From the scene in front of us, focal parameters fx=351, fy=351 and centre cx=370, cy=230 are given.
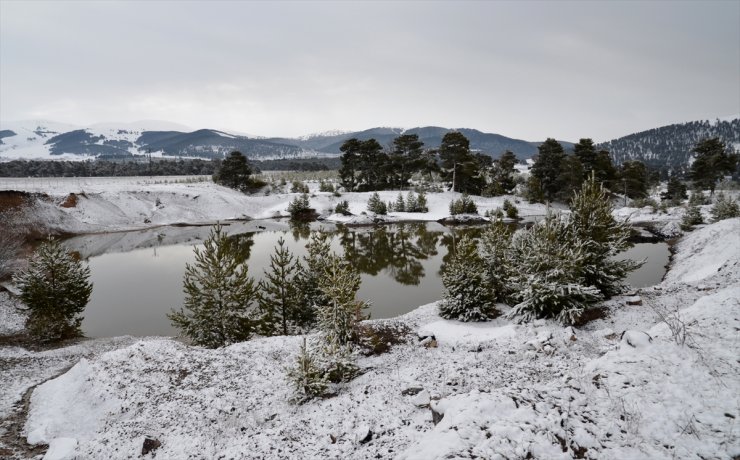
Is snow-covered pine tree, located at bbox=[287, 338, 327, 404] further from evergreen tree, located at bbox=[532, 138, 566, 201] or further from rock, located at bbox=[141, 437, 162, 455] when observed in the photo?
evergreen tree, located at bbox=[532, 138, 566, 201]

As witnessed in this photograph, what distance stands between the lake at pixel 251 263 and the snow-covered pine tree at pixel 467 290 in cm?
434

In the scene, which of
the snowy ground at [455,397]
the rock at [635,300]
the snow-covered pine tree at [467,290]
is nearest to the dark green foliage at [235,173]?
the snowy ground at [455,397]

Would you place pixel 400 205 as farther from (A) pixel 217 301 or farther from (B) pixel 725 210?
(A) pixel 217 301

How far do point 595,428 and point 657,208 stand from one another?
205 feet

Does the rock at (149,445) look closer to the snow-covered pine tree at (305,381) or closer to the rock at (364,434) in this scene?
the snow-covered pine tree at (305,381)

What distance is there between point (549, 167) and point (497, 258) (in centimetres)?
5580

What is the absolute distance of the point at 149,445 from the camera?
8.28 meters

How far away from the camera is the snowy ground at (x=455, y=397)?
5375mm

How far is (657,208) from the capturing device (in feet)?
174

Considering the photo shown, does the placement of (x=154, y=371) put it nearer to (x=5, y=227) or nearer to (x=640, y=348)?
(x=640, y=348)

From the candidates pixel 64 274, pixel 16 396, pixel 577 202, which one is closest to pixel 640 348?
pixel 577 202

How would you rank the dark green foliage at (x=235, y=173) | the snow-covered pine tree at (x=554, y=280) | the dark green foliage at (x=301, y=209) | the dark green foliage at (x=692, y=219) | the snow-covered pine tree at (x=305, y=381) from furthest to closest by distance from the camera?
1. the dark green foliage at (x=235, y=173)
2. the dark green foliage at (x=301, y=209)
3. the dark green foliage at (x=692, y=219)
4. the snow-covered pine tree at (x=554, y=280)
5. the snow-covered pine tree at (x=305, y=381)

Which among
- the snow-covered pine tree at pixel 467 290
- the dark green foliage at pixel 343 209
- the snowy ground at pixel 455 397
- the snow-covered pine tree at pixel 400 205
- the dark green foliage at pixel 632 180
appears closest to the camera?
the snowy ground at pixel 455 397

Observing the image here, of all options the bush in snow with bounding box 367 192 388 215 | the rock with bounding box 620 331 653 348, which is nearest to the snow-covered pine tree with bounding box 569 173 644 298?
the rock with bounding box 620 331 653 348
